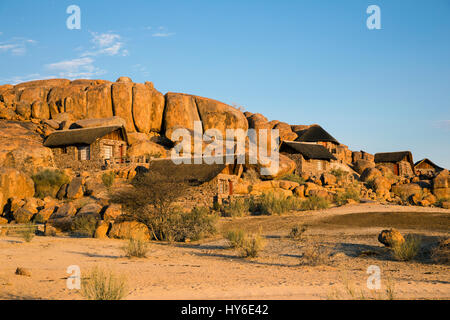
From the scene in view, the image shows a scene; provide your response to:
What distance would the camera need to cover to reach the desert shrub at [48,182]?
28469 millimetres

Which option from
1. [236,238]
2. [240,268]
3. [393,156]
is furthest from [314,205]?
[393,156]

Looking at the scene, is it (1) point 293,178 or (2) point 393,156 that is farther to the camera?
(2) point 393,156

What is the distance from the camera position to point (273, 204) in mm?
22594

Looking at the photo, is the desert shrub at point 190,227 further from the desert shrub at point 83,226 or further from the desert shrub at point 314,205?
the desert shrub at point 314,205

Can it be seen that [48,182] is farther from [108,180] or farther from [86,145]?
[86,145]

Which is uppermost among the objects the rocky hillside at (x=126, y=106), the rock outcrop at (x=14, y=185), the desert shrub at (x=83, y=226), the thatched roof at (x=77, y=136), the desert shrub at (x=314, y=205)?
the rocky hillside at (x=126, y=106)

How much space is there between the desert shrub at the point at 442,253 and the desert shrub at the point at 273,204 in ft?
38.7

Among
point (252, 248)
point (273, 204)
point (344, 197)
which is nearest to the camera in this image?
point (252, 248)

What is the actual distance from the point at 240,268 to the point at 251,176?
22778mm

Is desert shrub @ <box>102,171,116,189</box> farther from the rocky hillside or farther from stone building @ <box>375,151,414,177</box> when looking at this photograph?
stone building @ <box>375,151,414,177</box>

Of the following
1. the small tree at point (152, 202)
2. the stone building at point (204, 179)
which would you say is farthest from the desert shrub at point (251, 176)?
the small tree at point (152, 202)

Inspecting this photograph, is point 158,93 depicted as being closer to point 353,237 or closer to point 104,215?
point 104,215

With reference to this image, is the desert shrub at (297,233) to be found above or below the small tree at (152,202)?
A: below

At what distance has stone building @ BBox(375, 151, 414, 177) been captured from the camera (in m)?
50.9
